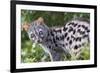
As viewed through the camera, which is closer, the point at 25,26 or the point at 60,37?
the point at 25,26

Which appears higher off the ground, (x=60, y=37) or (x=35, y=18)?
(x=35, y=18)

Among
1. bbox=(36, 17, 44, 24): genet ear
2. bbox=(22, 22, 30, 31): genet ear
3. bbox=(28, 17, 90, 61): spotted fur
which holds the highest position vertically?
bbox=(36, 17, 44, 24): genet ear

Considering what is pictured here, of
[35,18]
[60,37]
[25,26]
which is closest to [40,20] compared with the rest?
[35,18]

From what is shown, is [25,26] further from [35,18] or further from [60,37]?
[60,37]

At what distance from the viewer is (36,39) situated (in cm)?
197

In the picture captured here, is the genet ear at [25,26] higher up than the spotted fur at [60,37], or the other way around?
the genet ear at [25,26]

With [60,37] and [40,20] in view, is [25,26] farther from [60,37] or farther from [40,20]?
[60,37]

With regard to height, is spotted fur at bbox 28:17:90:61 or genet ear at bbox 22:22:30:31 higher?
genet ear at bbox 22:22:30:31

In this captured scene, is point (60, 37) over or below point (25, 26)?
below

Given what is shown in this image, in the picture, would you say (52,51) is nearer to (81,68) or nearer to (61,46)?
(61,46)

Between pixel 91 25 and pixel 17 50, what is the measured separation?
0.83 metres

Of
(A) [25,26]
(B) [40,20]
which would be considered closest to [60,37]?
(B) [40,20]

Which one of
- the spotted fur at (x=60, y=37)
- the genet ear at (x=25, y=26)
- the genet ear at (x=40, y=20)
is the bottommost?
the spotted fur at (x=60, y=37)

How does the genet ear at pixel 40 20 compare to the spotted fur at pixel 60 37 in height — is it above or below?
above
